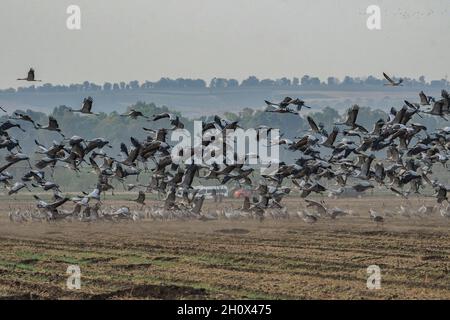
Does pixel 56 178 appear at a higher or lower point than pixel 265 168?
lower

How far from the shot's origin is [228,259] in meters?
36.5

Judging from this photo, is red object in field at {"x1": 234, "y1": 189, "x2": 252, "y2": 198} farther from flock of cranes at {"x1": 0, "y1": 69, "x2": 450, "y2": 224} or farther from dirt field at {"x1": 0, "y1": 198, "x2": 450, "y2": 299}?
flock of cranes at {"x1": 0, "y1": 69, "x2": 450, "y2": 224}

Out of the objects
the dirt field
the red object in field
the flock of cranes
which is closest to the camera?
the dirt field

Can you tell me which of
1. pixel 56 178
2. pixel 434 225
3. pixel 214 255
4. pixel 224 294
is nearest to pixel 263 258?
pixel 214 255

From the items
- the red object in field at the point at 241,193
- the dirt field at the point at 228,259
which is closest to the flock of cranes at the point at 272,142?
the dirt field at the point at 228,259

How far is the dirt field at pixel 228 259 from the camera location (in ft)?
93.3

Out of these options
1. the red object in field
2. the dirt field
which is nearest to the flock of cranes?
the dirt field

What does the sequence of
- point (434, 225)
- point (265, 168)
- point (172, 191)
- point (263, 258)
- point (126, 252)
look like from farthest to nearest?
point (434, 225), point (265, 168), point (172, 191), point (126, 252), point (263, 258)

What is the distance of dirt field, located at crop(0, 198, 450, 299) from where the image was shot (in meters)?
28.4

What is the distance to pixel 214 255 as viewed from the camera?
→ 38.0 metres

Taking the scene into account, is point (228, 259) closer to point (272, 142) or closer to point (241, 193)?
point (272, 142)

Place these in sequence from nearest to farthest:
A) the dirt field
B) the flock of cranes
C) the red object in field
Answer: the dirt field
the flock of cranes
the red object in field

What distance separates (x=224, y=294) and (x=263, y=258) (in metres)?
9.17

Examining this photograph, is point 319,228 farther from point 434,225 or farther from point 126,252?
point 126,252
